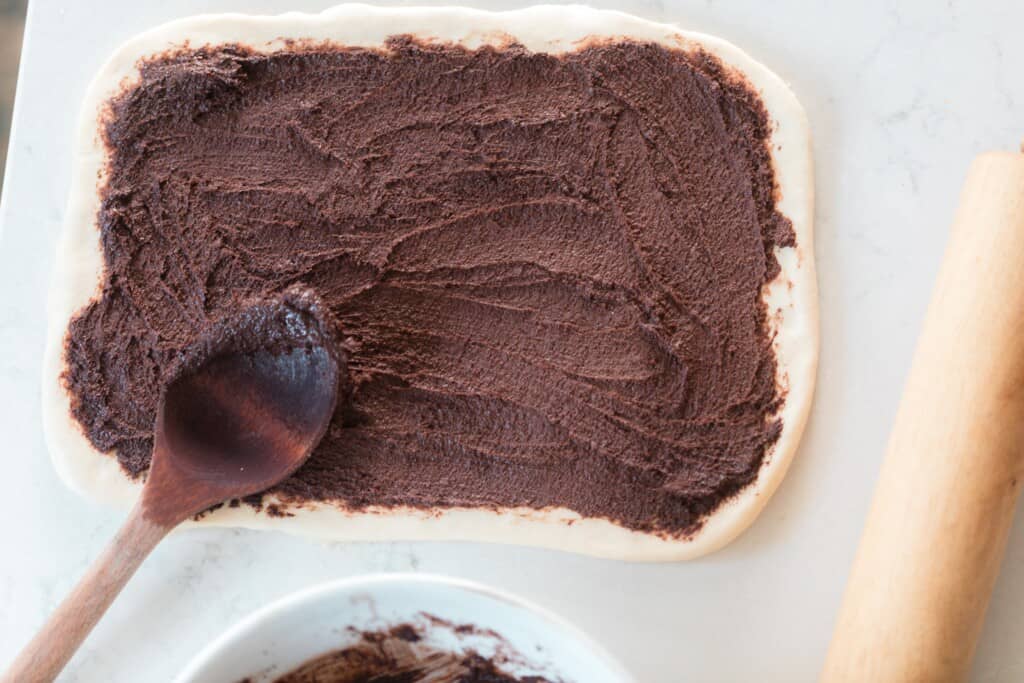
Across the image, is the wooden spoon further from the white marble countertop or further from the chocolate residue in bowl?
the chocolate residue in bowl

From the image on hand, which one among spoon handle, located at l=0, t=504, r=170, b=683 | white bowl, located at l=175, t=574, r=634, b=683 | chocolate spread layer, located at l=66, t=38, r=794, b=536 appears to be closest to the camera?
white bowl, located at l=175, t=574, r=634, b=683

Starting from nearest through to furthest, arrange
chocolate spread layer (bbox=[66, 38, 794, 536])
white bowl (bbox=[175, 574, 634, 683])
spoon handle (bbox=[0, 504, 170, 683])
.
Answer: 1. white bowl (bbox=[175, 574, 634, 683])
2. spoon handle (bbox=[0, 504, 170, 683])
3. chocolate spread layer (bbox=[66, 38, 794, 536])

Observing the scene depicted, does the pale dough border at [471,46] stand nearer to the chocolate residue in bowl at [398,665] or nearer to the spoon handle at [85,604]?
the spoon handle at [85,604]

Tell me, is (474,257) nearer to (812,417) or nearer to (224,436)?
(224,436)

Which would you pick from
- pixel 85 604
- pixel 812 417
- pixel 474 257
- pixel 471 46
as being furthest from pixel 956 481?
pixel 85 604

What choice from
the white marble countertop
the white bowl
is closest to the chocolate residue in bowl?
the white bowl

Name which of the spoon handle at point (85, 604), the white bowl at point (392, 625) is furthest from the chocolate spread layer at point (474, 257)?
the white bowl at point (392, 625)
